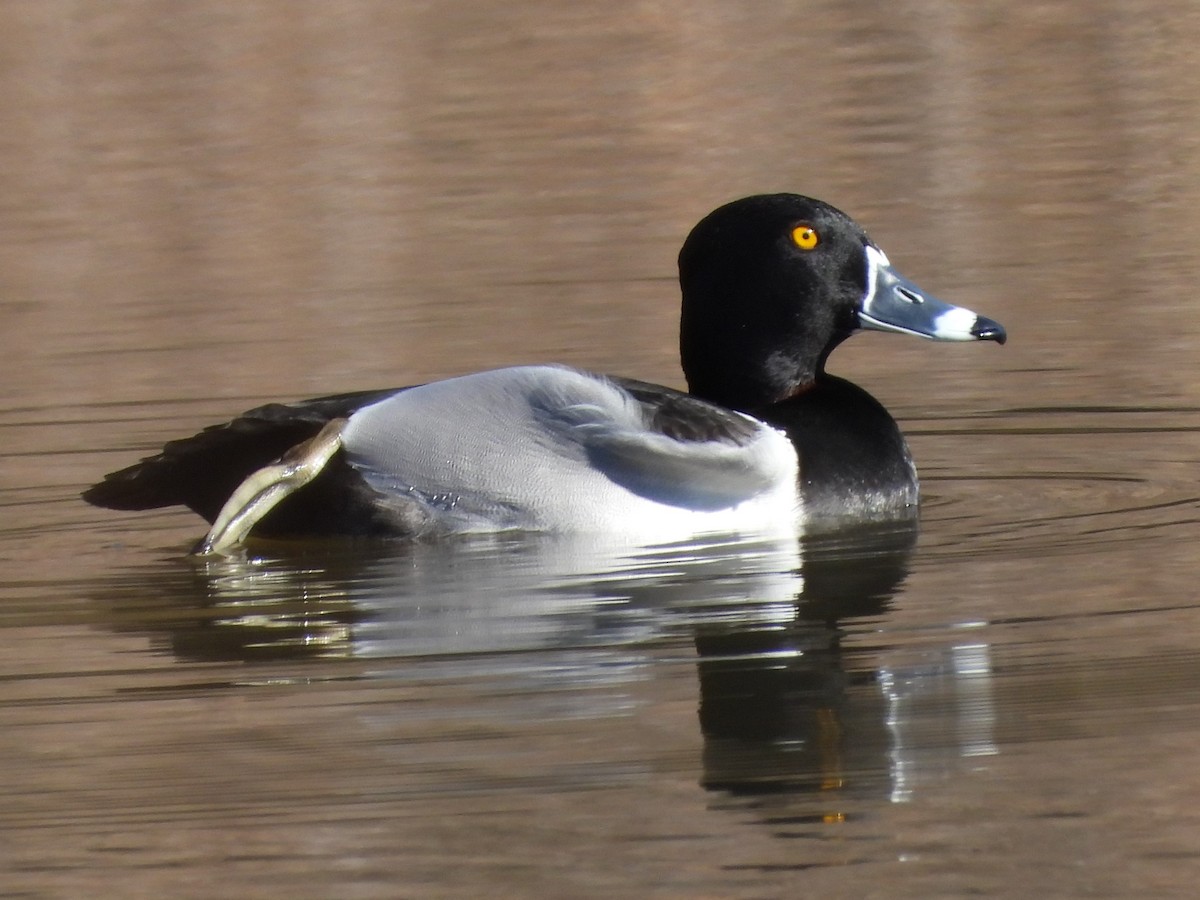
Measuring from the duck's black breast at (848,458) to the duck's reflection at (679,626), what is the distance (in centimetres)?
13

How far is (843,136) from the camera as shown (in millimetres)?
13547

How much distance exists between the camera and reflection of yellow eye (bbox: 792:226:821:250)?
6609mm

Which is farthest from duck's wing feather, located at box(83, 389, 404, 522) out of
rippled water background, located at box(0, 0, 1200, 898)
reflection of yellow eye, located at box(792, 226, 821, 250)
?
reflection of yellow eye, located at box(792, 226, 821, 250)

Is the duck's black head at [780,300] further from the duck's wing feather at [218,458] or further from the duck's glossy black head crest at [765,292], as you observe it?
the duck's wing feather at [218,458]

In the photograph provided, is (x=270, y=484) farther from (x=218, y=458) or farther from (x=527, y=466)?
(x=527, y=466)

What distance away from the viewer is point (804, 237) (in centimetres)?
662

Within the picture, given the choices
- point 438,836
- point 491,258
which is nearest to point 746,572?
point 438,836

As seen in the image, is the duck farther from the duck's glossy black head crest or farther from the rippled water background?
the duck's glossy black head crest

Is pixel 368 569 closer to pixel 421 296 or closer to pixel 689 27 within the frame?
pixel 421 296

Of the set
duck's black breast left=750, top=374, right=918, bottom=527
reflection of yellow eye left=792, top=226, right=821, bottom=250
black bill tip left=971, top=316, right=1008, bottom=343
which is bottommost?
duck's black breast left=750, top=374, right=918, bottom=527

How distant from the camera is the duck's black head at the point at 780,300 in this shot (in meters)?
6.59

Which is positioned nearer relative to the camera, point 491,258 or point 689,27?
point 491,258

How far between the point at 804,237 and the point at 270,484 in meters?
1.68

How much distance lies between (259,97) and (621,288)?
22.2 ft
